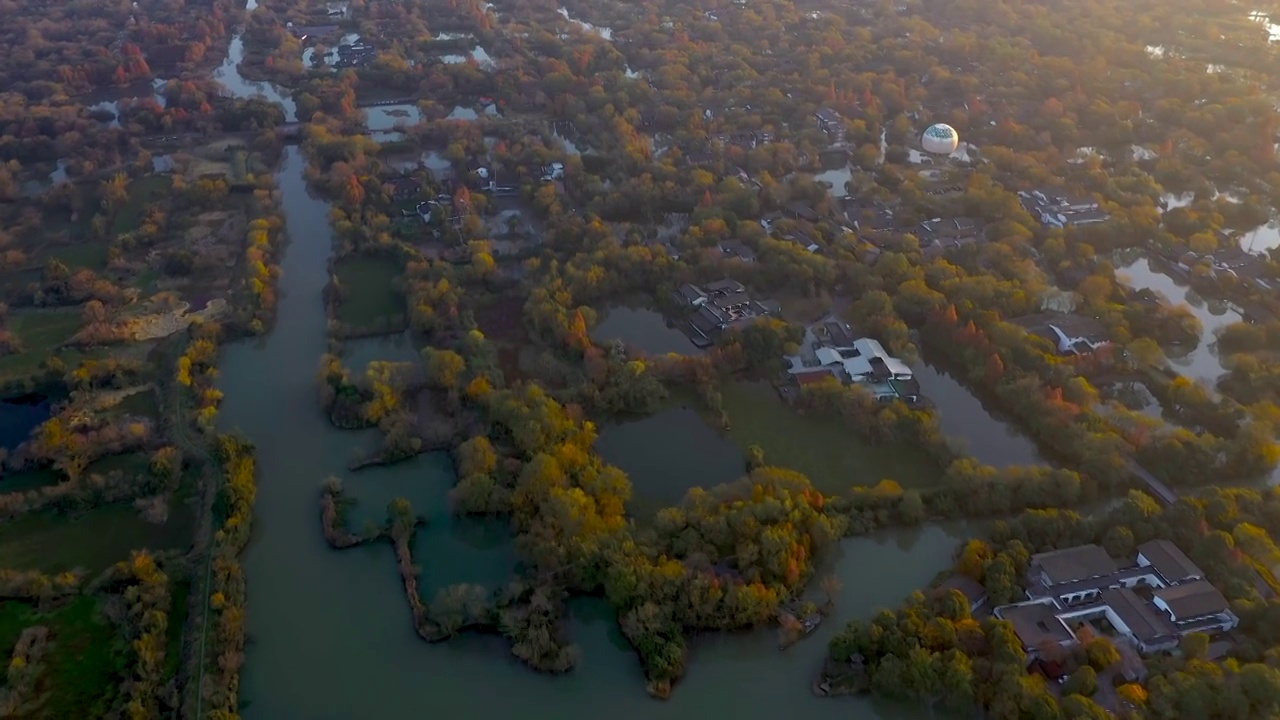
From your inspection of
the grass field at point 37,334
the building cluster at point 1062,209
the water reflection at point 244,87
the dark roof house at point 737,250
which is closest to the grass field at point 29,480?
the grass field at point 37,334

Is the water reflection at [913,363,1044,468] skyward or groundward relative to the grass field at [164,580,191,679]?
skyward

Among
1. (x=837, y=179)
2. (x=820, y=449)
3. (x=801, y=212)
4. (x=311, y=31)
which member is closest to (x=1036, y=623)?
(x=820, y=449)

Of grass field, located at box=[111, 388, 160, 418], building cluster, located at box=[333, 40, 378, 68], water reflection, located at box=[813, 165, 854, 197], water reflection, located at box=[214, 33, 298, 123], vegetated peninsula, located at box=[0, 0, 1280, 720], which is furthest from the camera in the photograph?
building cluster, located at box=[333, 40, 378, 68]

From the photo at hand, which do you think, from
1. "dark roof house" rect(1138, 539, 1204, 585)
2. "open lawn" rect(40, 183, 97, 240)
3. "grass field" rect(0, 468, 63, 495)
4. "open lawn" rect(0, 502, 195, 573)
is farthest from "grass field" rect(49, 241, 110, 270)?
"dark roof house" rect(1138, 539, 1204, 585)

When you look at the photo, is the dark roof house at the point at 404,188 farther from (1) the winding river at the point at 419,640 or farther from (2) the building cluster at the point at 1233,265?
(2) the building cluster at the point at 1233,265

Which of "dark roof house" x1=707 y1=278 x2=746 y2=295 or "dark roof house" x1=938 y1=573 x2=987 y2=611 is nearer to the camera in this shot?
"dark roof house" x1=938 y1=573 x2=987 y2=611

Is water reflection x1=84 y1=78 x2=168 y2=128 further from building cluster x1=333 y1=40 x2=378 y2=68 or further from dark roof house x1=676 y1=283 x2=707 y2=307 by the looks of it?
dark roof house x1=676 y1=283 x2=707 y2=307
